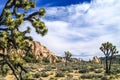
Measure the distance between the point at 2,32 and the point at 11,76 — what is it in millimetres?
23540

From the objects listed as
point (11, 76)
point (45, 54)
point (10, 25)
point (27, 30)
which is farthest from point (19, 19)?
point (45, 54)

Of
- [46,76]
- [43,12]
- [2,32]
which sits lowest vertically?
[46,76]

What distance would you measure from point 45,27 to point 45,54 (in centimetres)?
9913

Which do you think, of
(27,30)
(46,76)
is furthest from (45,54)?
(27,30)

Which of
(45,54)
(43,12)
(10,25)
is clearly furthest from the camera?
(45,54)

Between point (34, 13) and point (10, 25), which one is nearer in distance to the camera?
point (10, 25)

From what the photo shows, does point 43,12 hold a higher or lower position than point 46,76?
higher

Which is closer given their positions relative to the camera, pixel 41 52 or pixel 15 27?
pixel 15 27

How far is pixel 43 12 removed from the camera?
1586 centimetres

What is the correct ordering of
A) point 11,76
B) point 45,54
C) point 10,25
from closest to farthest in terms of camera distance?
point 10,25
point 11,76
point 45,54

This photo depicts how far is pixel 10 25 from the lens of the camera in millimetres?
14898

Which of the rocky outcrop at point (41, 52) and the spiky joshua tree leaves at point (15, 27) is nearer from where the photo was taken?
the spiky joshua tree leaves at point (15, 27)

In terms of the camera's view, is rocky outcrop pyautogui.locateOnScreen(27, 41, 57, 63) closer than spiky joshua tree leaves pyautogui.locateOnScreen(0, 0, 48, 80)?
No

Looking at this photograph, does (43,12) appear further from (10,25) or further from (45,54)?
(45,54)
